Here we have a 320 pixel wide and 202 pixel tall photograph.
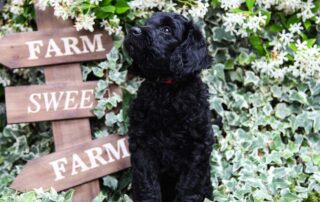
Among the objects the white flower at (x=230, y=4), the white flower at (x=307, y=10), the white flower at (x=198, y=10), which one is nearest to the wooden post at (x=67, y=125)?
the white flower at (x=198, y=10)

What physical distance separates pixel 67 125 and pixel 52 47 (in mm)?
472

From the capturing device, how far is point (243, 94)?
3719mm

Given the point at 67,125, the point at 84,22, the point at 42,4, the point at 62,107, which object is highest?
the point at 42,4

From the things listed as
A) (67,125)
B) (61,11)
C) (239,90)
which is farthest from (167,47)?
(239,90)

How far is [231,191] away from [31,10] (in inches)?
66.7

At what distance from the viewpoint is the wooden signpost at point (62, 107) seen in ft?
10.2

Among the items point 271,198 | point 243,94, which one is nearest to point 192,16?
point 243,94

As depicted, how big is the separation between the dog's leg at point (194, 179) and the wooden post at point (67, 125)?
1.91 feet

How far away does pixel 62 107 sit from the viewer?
3199 mm

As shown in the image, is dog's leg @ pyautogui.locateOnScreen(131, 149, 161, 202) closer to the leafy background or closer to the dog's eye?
the leafy background

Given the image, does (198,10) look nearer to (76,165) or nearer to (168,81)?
(168,81)

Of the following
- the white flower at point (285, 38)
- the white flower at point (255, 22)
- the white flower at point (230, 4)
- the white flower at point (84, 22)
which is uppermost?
the white flower at point (230, 4)

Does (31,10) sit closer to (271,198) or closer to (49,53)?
(49,53)

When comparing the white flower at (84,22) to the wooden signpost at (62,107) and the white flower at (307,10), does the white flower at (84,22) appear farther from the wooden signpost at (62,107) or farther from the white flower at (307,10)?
the white flower at (307,10)
